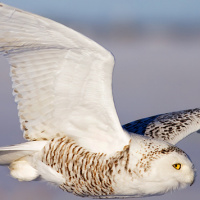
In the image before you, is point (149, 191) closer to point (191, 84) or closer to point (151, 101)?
point (151, 101)

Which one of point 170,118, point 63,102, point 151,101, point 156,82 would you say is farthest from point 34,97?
point 156,82

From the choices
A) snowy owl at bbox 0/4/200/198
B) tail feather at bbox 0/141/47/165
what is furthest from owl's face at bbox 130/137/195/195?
tail feather at bbox 0/141/47/165

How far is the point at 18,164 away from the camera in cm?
545

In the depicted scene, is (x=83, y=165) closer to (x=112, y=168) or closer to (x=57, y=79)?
(x=112, y=168)

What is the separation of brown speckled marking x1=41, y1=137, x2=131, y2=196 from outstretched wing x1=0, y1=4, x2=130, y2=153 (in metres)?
0.09

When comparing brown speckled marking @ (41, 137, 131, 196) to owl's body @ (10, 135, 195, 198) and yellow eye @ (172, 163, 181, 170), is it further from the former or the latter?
yellow eye @ (172, 163, 181, 170)

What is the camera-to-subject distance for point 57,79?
498 centimetres

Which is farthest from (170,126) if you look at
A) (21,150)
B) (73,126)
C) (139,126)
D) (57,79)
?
(57,79)

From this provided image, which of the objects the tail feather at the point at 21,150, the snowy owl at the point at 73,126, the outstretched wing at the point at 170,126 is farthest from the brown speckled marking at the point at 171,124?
the tail feather at the point at 21,150

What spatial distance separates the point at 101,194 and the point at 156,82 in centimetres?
689

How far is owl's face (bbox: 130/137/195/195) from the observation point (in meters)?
5.04

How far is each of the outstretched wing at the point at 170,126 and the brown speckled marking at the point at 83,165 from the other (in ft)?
2.81

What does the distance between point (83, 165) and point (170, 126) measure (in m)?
1.20

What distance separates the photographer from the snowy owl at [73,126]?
4793 millimetres
